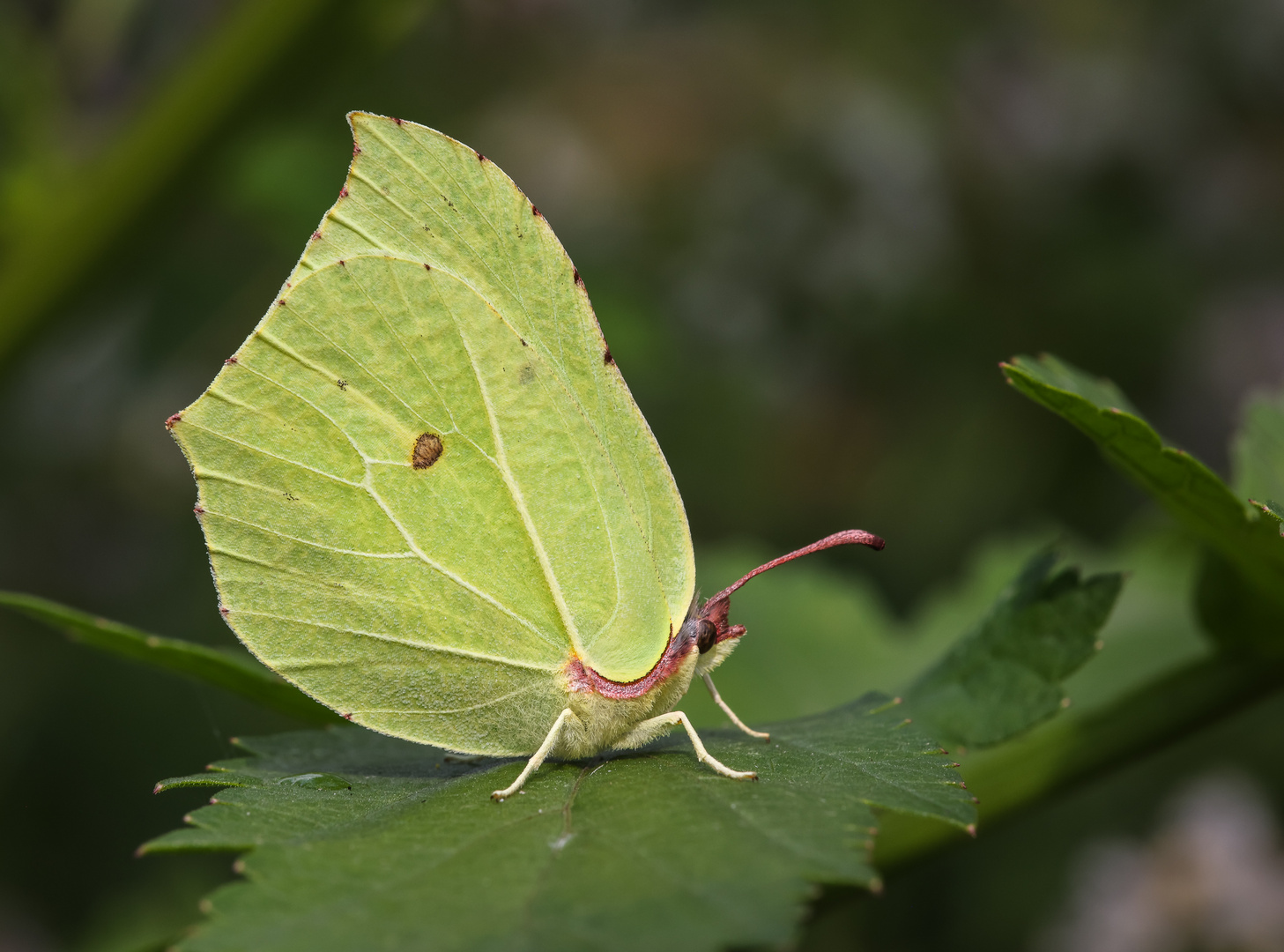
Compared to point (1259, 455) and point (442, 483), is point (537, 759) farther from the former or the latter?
point (1259, 455)

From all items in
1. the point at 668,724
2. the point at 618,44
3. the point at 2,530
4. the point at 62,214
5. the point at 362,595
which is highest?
the point at 618,44

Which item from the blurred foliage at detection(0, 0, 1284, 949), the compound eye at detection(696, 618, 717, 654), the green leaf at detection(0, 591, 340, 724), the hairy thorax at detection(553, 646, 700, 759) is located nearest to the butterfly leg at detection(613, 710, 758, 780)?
the hairy thorax at detection(553, 646, 700, 759)

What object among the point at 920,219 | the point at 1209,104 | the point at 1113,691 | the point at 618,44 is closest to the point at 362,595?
the point at 1113,691

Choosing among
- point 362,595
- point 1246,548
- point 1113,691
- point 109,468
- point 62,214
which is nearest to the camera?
point 1246,548

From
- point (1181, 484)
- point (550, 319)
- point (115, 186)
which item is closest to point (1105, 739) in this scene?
point (1181, 484)

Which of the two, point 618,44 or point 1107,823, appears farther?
point 618,44

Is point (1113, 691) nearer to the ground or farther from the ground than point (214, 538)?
nearer to the ground

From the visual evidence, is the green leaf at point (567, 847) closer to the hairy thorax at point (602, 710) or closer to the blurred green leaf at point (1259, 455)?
the hairy thorax at point (602, 710)

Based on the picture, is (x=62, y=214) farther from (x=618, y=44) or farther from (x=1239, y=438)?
(x=618, y=44)
